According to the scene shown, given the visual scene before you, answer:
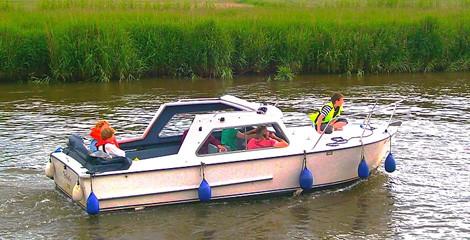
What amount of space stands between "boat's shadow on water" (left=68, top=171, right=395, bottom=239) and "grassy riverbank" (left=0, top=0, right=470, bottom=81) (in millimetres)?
13079

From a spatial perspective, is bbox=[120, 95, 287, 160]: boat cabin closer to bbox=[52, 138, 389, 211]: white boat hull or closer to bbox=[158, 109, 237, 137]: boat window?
bbox=[158, 109, 237, 137]: boat window

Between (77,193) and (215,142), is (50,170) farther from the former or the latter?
(215,142)

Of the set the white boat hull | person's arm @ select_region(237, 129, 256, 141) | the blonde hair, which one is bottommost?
the white boat hull

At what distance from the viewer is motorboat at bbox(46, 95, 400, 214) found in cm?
1127

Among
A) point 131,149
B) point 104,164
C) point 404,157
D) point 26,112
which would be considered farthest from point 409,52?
point 104,164

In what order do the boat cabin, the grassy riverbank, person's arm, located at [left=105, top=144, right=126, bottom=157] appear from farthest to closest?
1. the grassy riverbank
2. the boat cabin
3. person's arm, located at [left=105, top=144, right=126, bottom=157]

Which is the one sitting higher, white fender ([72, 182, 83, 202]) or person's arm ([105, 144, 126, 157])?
person's arm ([105, 144, 126, 157])

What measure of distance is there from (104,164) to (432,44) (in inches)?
731

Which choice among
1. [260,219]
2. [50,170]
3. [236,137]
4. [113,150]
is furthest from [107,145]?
[260,219]

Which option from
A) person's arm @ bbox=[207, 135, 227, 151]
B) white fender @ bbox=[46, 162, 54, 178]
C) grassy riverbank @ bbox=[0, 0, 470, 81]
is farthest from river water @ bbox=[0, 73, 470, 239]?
grassy riverbank @ bbox=[0, 0, 470, 81]

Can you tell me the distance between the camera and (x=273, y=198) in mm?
12352

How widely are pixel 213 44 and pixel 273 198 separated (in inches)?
524

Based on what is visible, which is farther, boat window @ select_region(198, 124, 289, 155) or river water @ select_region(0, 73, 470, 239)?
boat window @ select_region(198, 124, 289, 155)

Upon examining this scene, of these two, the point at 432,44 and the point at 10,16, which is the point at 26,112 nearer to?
the point at 10,16
